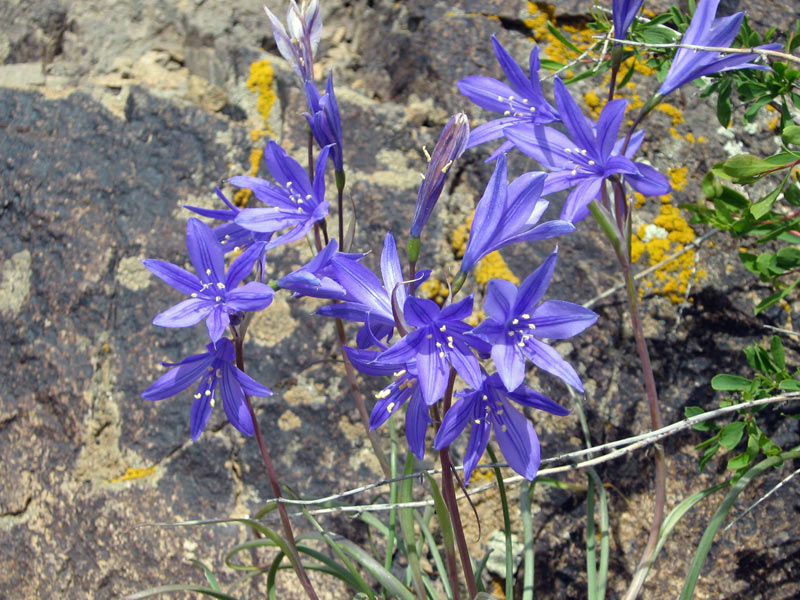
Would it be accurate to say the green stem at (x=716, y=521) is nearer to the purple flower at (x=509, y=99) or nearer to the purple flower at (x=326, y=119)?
the purple flower at (x=509, y=99)

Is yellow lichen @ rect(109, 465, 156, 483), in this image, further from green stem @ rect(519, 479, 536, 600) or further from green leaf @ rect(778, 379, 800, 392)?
green leaf @ rect(778, 379, 800, 392)

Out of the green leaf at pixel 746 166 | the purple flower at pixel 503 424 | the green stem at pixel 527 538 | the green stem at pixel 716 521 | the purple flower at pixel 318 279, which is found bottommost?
the green stem at pixel 527 538

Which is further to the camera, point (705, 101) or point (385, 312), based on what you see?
point (705, 101)

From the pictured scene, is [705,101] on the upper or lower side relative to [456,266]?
upper

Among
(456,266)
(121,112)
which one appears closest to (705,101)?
(456,266)

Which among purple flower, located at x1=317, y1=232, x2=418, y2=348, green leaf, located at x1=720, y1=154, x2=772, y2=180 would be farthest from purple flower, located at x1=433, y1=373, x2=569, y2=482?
green leaf, located at x1=720, y1=154, x2=772, y2=180

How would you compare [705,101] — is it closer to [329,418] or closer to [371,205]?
[371,205]

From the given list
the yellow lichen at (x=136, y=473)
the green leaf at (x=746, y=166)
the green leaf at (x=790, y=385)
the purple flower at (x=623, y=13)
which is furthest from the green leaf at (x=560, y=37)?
the yellow lichen at (x=136, y=473)
